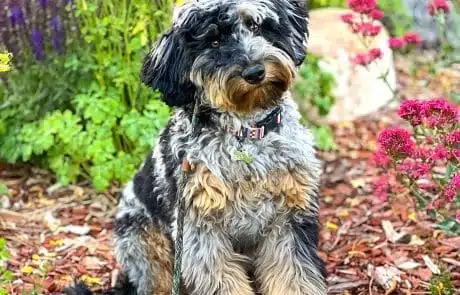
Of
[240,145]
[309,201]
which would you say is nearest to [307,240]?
[309,201]

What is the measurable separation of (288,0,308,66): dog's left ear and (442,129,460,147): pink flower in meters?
0.75

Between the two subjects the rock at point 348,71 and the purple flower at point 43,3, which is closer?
the purple flower at point 43,3

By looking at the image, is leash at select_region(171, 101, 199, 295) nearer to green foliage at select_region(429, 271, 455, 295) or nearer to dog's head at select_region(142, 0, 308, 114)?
dog's head at select_region(142, 0, 308, 114)

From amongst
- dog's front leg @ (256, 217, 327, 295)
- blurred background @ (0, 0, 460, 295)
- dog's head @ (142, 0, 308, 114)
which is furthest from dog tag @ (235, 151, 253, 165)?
blurred background @ (0, 0, 460, 295)

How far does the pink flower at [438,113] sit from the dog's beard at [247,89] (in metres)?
0.62

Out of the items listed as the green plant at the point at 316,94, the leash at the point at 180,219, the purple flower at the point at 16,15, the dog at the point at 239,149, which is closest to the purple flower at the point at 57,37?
the purple flower at the point at 16,15

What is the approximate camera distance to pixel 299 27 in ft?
14.0

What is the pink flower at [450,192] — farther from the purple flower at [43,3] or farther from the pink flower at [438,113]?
the purple flower at [43,3]

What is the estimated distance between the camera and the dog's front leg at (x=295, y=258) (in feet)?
14.2

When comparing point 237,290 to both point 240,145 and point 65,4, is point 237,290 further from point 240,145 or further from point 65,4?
point 65,4

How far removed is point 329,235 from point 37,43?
2.32 meters

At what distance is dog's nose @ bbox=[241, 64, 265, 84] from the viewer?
3.83m

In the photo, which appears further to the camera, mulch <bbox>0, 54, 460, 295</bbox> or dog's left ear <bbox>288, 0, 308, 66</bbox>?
mulch <bbox>0, 54, 460, 295</bbox>

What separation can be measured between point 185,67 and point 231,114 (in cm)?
32
